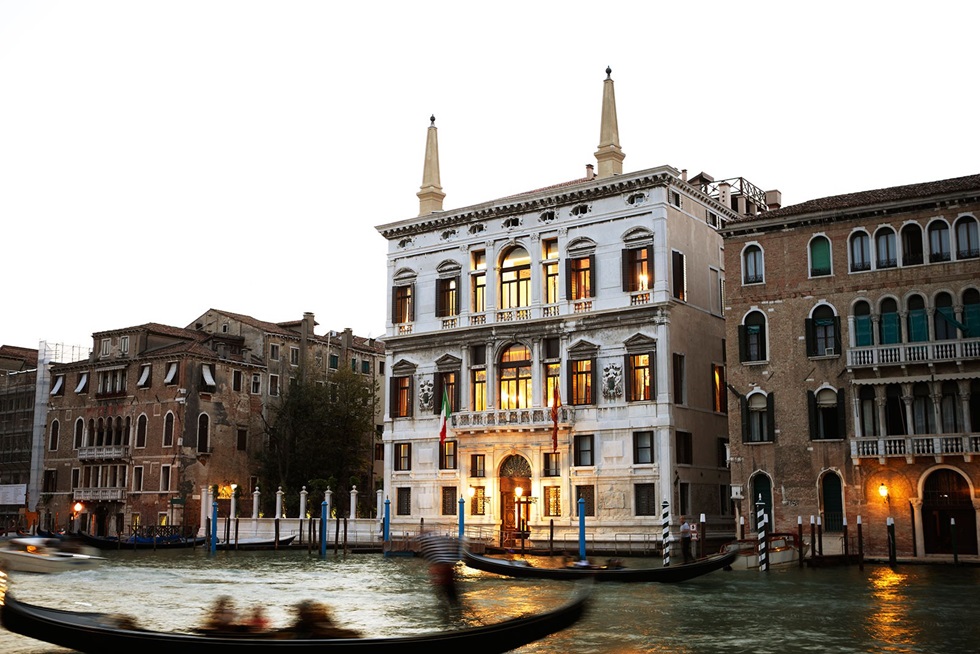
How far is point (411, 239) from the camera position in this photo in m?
37.3

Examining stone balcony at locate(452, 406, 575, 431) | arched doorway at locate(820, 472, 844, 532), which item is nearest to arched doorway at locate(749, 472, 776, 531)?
arched doorway at locate(820, 472, 844, 532)

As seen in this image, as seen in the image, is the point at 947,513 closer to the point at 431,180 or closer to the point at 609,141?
the point at 609,141

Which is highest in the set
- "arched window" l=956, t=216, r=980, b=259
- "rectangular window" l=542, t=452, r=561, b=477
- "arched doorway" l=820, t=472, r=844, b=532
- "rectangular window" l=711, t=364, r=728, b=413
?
"arched window" l=956, t=216, r=980, b=259

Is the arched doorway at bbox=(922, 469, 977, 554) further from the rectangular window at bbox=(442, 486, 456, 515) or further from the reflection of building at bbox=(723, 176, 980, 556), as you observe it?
the rectangular window at bbox=(442, 486, 456, 515)

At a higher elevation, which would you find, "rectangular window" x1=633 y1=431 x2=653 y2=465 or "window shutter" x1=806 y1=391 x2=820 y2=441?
"window shutter" x1=806 y1=391 x2=820 y2=441

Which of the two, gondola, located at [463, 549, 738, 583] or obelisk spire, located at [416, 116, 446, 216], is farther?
obelisk spire, located at [416, 116, 446, 216]

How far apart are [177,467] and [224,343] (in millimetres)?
5809

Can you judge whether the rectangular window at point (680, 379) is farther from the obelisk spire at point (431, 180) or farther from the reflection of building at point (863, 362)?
the obelisk spire at point (431, 180)

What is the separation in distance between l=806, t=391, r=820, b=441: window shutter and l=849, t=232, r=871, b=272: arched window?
3.38 metres

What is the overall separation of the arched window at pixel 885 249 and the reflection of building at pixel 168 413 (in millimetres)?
25909

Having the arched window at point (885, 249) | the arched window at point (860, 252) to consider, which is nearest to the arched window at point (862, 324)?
the arched window at point (860, 252)

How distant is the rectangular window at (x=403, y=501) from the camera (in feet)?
117

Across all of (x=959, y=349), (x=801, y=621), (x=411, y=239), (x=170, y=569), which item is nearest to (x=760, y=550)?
(x=959, y=349)

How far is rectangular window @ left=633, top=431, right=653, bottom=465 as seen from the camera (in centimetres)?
3120
